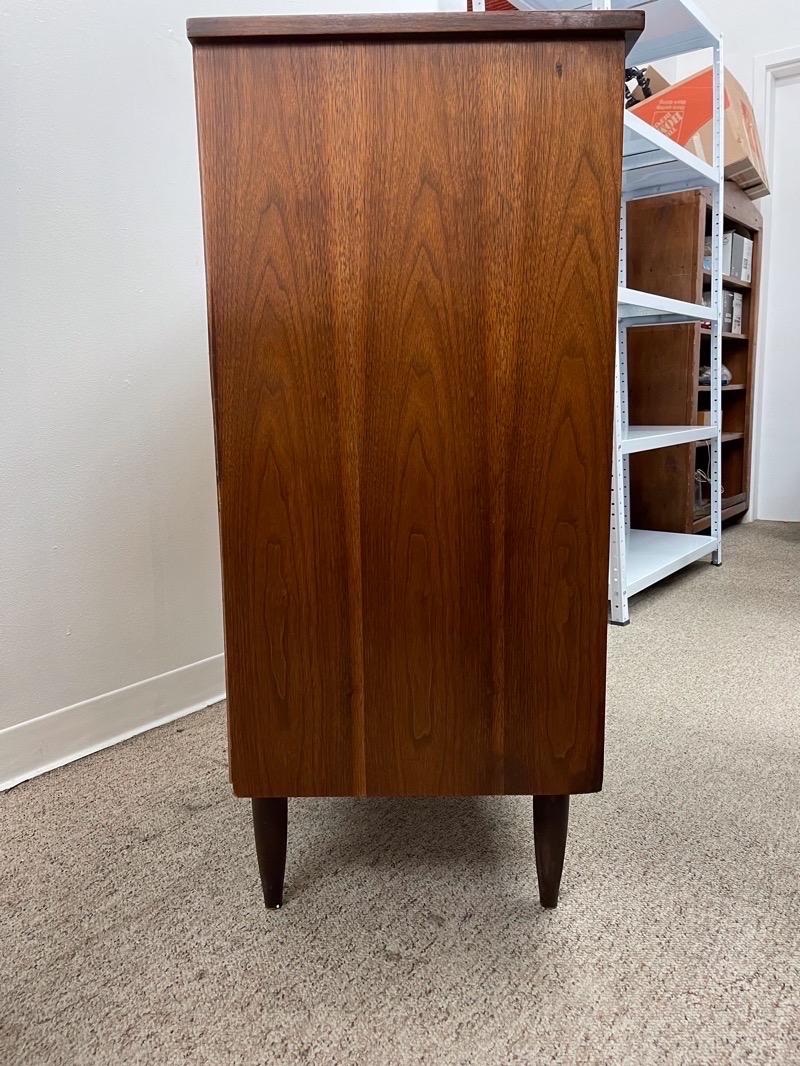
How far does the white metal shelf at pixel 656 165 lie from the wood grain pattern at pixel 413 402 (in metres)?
1.09

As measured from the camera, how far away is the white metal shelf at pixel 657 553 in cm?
178

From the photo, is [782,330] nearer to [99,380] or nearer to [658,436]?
[658,436]

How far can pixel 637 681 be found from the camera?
1368mm

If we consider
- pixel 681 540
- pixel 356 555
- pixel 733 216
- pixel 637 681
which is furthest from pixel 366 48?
pixel 733 216

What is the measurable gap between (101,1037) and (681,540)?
1.92 m

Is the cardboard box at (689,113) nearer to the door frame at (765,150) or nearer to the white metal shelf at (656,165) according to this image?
the white metal shelf at (656,165)

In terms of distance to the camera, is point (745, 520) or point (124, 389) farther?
point (745, 520)

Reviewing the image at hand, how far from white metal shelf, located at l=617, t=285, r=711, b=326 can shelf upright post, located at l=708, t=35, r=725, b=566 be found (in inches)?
4.0

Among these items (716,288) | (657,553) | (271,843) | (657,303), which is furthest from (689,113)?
(271,843)

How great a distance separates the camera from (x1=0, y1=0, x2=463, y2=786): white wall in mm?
1010

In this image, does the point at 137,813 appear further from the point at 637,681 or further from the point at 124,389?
the point at 637,681

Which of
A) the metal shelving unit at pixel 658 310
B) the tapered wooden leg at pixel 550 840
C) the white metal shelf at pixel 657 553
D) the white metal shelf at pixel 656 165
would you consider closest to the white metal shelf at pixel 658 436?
the metal shelving unit at pixel 658 310

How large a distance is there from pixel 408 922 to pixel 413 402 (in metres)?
0.53

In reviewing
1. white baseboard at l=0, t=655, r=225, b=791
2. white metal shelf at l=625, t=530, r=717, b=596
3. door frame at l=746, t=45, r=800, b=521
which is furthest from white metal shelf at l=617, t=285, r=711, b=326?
white baseboard at l=0, t=655, r=225, b=791
